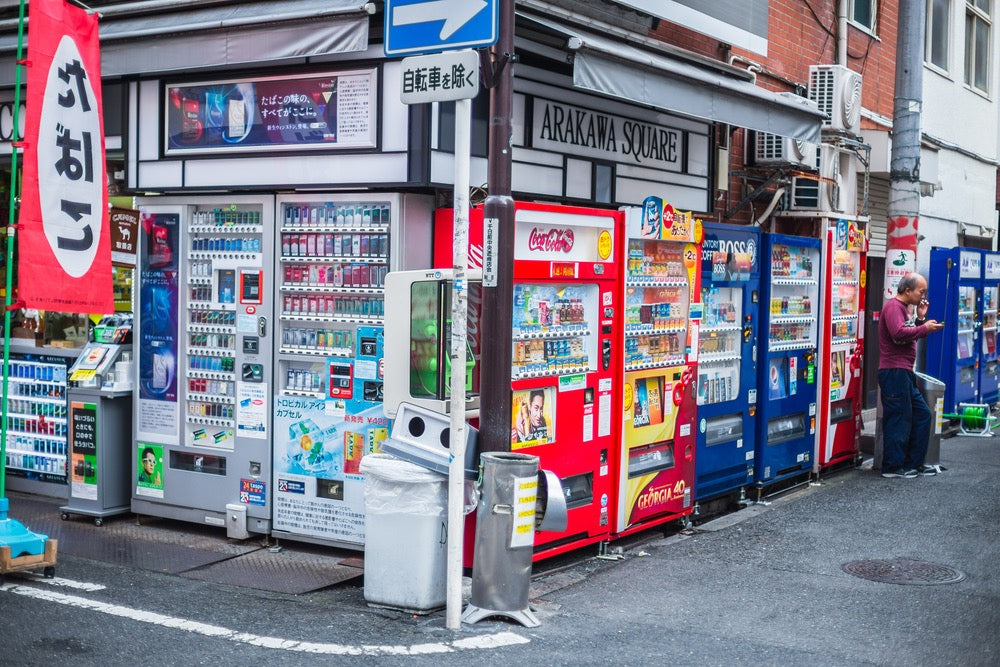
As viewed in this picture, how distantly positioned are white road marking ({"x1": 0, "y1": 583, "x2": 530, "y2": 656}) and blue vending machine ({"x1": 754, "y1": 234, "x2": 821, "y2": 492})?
474 cm

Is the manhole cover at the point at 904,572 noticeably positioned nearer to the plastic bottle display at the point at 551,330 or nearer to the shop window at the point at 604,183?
the plastic bottle display at the point at 551,330

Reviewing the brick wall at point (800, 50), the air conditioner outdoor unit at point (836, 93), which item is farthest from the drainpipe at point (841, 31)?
the air conditioner outdoor unit at point (836, 93)

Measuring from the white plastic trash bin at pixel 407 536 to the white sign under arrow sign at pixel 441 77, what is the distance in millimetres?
2177

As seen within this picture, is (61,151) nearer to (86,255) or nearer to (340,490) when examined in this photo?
(86,255)

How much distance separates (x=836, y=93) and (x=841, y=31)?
1.87 metres

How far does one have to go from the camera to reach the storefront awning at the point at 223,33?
7566mm

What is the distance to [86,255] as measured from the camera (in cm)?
719

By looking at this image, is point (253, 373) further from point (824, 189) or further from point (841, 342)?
point (824, 189)

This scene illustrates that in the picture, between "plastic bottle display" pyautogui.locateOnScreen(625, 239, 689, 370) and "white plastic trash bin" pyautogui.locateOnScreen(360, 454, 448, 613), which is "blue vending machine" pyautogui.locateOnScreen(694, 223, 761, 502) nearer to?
"plastic bottle display" pyautogui.locateOnScreen(625, 239, 689, 370)

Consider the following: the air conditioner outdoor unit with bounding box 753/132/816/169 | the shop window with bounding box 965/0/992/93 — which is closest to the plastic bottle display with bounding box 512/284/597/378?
the air conditioner outdoor unit with bounding box 753/132/816/169

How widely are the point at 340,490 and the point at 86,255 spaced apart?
92.1 inches

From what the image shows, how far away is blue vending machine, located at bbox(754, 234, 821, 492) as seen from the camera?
403 inches

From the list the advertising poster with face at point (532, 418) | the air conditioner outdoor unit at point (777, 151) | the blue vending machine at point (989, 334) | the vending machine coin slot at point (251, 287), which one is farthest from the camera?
the blue vending machine at point (989, 334)

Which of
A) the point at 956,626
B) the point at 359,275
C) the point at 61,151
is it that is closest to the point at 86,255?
the point at 61,151
